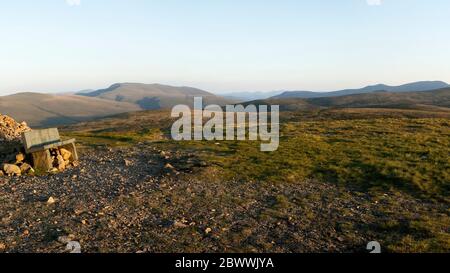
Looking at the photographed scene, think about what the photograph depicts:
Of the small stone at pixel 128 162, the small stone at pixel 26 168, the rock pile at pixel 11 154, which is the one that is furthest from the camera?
the small stone at pixel 128 162

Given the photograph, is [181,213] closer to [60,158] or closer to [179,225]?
[179,225]

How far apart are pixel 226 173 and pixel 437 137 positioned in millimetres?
21467

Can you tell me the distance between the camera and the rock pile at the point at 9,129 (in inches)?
1026

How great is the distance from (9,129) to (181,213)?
1817cm

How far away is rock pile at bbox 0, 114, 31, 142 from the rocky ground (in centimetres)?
628

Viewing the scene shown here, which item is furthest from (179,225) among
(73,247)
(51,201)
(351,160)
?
(351,160)

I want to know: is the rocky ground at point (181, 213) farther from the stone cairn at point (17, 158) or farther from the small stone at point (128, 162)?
the small stone at point (128, 162)

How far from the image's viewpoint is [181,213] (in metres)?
15.7

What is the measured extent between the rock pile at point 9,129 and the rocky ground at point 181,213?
6.28 metres

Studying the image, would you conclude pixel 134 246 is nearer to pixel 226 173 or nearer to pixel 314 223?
pixel 314 223

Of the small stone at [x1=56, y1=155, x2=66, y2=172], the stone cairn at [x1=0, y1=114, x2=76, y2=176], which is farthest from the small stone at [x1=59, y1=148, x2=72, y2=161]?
the small stone at [x1=56, y1=155, x2=66, y2=172]

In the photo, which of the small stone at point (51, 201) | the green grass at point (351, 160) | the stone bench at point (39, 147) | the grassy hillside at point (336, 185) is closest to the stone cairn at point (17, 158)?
the stone bench at point (39, 147)

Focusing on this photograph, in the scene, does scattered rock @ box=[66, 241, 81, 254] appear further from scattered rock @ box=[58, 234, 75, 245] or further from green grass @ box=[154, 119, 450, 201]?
green grass @ box=[154, 119, 450, 201]
